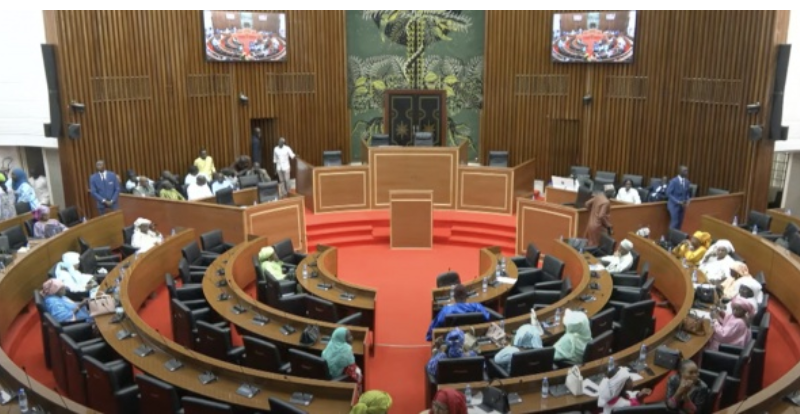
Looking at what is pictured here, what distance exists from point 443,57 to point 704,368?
37.6ft

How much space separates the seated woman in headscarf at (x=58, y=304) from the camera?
307 inches

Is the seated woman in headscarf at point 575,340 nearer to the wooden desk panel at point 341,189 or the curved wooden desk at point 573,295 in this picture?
the curved wooden desk at point 573,295

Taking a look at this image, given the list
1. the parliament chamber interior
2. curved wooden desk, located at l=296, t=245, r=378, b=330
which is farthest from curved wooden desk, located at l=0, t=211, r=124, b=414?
curved wooden desk, located at l=296, t=245, r=378, b=330

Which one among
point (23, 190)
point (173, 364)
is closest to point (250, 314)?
point (173, 364)

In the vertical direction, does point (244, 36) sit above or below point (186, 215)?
above

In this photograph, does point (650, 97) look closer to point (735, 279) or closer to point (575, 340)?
point (735, 279)

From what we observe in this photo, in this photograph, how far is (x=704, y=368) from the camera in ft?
22.3

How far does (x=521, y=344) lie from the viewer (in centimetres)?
685

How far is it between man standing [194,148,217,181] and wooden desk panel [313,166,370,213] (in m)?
2.33

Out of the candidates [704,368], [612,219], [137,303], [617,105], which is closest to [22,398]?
[137,303]

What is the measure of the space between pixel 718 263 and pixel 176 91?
11.0 m

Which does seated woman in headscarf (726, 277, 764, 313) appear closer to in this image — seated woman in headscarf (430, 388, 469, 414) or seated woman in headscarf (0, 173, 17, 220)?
seated woman in headscarf (430, 388, 469, 414)

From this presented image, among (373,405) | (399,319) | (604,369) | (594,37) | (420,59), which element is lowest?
(399,319)

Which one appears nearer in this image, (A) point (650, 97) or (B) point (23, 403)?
(B) point (23, 403)
